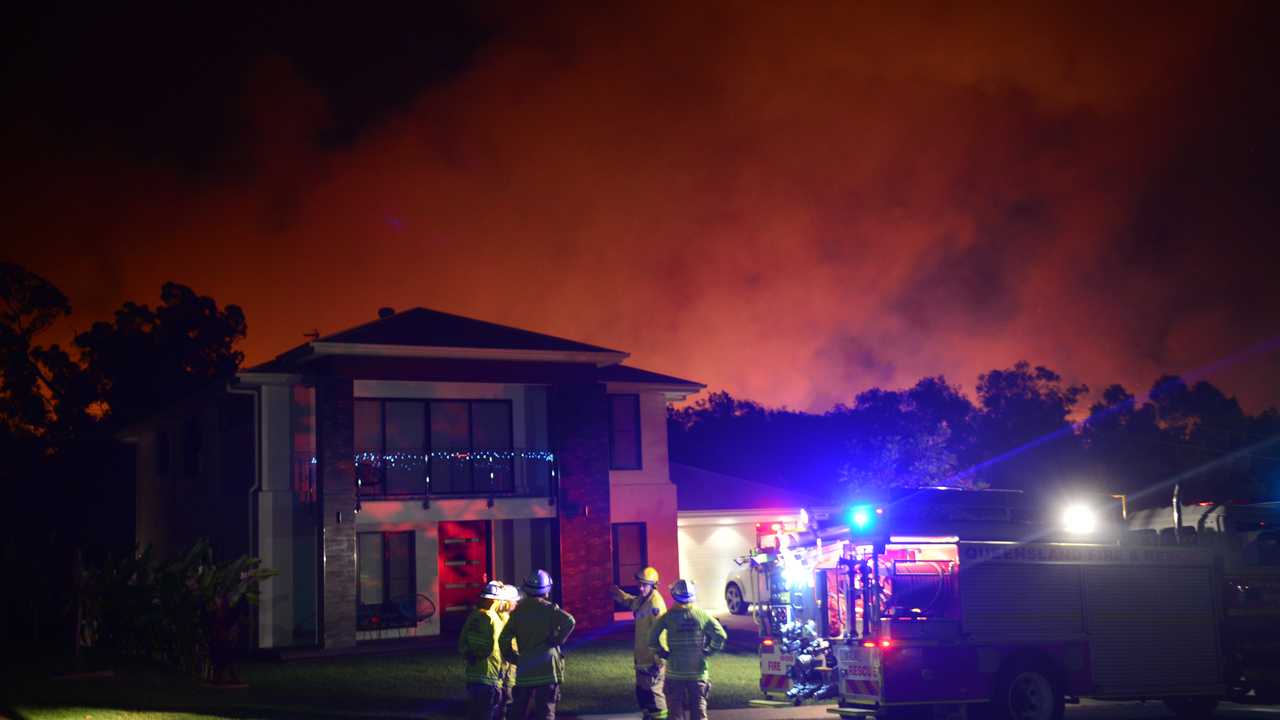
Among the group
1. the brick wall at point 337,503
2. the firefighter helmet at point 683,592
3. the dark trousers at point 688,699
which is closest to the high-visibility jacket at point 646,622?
the firefighter helmet at point 683,592

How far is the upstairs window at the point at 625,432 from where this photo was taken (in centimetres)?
2884

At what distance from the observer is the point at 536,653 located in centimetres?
1209

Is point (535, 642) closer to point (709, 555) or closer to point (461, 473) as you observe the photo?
point (461, 473)

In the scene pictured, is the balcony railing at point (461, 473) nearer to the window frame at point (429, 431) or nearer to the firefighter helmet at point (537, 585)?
the window frame at point (429, 431)

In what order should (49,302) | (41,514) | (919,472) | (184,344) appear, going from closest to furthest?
(919,472) < (41,514) < (49,302) < (184,344)

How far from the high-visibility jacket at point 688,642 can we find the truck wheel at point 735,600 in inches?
686

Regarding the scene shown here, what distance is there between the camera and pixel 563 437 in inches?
1032

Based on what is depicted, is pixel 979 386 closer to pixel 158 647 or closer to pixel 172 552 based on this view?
pixel 172 552

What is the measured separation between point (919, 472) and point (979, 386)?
162 ft

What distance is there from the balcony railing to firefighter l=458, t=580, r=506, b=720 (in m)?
13.1

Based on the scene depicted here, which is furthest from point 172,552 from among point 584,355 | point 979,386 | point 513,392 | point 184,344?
point 979,386

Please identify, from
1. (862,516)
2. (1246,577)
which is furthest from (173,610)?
(1246,577)

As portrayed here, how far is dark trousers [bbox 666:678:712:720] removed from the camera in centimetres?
1262

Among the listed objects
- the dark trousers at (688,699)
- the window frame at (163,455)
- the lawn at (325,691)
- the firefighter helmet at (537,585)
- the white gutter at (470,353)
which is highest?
the white gutter at (470,353)
